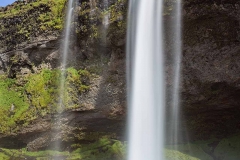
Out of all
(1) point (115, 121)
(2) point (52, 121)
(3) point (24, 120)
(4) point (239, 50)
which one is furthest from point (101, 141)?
(4) point (239, 50)

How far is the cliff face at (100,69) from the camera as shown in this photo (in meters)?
9.48

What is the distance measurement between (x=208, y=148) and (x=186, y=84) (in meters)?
2.57

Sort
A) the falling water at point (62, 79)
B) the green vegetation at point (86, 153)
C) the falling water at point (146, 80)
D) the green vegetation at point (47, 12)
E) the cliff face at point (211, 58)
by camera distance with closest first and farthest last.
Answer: the cliff face at point (211, 58) → the falling water at point (146, 80) → the green vegetation at point (86, 153) → the falling water at point (62, 79) → the green vegetation at point (47, 12)

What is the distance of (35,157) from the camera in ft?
36.0

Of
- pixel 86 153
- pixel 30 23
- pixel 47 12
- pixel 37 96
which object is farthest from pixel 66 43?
pixel 86 153

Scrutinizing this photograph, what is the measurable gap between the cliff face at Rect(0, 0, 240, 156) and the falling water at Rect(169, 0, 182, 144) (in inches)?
7.5

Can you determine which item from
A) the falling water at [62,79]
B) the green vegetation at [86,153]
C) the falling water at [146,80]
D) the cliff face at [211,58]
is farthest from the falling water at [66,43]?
the cliff face at [211,58]

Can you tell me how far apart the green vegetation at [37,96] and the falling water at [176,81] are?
3240mm

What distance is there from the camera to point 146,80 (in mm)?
9594


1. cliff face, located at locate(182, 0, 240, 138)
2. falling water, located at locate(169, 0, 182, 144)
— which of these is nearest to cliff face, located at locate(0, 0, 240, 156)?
cliff face, located at locate(182, 0, 240, 138)

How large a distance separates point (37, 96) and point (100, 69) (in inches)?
109

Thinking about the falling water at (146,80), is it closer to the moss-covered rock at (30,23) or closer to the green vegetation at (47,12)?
the green vegetation at (47,12)

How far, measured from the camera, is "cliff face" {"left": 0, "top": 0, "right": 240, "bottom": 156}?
31.1 feet

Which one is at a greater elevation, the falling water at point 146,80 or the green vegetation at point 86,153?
the falling water at point 146,80
